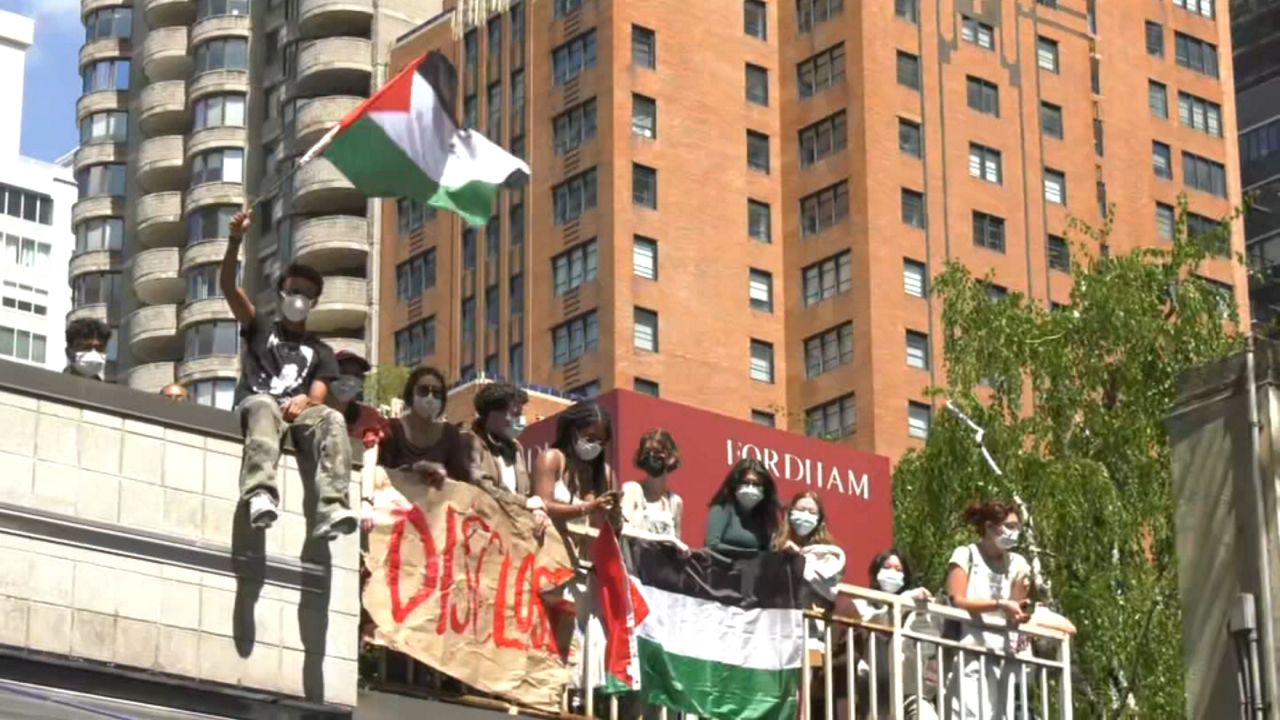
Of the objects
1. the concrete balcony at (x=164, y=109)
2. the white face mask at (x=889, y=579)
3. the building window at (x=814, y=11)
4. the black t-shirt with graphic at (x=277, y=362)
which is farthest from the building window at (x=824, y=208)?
the black t-shirt with graphic at (x=277, y=362)

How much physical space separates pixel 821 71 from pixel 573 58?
7.31 meters

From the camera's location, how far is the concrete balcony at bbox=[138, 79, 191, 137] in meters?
108

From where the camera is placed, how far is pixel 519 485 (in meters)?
18.9

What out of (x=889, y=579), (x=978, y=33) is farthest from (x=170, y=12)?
(x=889, y=579)

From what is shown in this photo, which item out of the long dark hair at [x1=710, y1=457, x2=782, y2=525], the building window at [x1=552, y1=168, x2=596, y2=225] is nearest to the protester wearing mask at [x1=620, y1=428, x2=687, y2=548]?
the long dark hair at [x1=710, y1=457, x2=782, y2=525]

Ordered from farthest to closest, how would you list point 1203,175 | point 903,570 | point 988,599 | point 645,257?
point 1203,175 < point 645,257 < point 903,570 < point 988,599

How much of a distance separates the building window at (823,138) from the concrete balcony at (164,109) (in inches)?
1102

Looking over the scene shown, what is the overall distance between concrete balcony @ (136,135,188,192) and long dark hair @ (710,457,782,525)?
3509 inches

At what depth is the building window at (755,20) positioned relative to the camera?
89.4 metres

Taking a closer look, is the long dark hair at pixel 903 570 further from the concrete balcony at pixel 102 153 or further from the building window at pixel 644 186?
the concrete balcony at pixel 102 153

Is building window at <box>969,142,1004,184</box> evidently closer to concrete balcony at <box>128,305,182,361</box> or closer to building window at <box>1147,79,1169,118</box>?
building window at <box>1147,79,1169,118</box>

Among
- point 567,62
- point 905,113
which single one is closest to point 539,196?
point 567,62

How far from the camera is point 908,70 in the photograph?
289 ft

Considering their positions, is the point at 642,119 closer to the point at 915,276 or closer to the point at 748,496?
the point at 915,276
